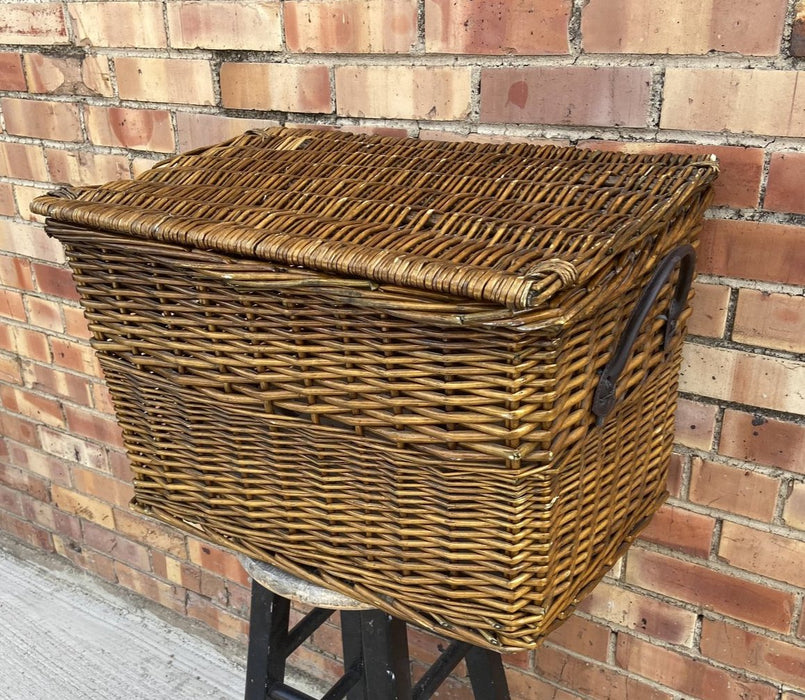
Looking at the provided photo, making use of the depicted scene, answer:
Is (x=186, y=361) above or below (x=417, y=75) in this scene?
below

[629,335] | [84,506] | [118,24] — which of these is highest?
[118,24]

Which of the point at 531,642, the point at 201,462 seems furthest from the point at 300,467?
the point at 531,642

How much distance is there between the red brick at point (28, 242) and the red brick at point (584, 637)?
1.30 meters

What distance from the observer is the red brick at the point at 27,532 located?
7.25ft

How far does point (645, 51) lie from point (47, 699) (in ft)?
5.74

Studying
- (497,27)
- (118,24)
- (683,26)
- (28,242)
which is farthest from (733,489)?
(28,242)

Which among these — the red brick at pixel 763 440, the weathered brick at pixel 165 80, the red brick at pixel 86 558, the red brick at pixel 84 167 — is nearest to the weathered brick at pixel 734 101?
the red brick at pixel 763 440

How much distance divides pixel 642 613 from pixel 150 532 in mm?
1201

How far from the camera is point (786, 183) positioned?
3.26 ft

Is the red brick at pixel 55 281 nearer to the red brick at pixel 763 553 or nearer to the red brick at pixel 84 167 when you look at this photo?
the red brick at pixel 84 167

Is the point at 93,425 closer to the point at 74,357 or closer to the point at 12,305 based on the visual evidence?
the point at 74,357

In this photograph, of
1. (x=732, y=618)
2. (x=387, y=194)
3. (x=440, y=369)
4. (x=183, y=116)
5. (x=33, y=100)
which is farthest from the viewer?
(x=33, y=100)

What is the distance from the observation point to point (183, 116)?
58.1 inches

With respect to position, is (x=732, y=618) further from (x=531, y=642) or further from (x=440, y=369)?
(x=440, y=369)
